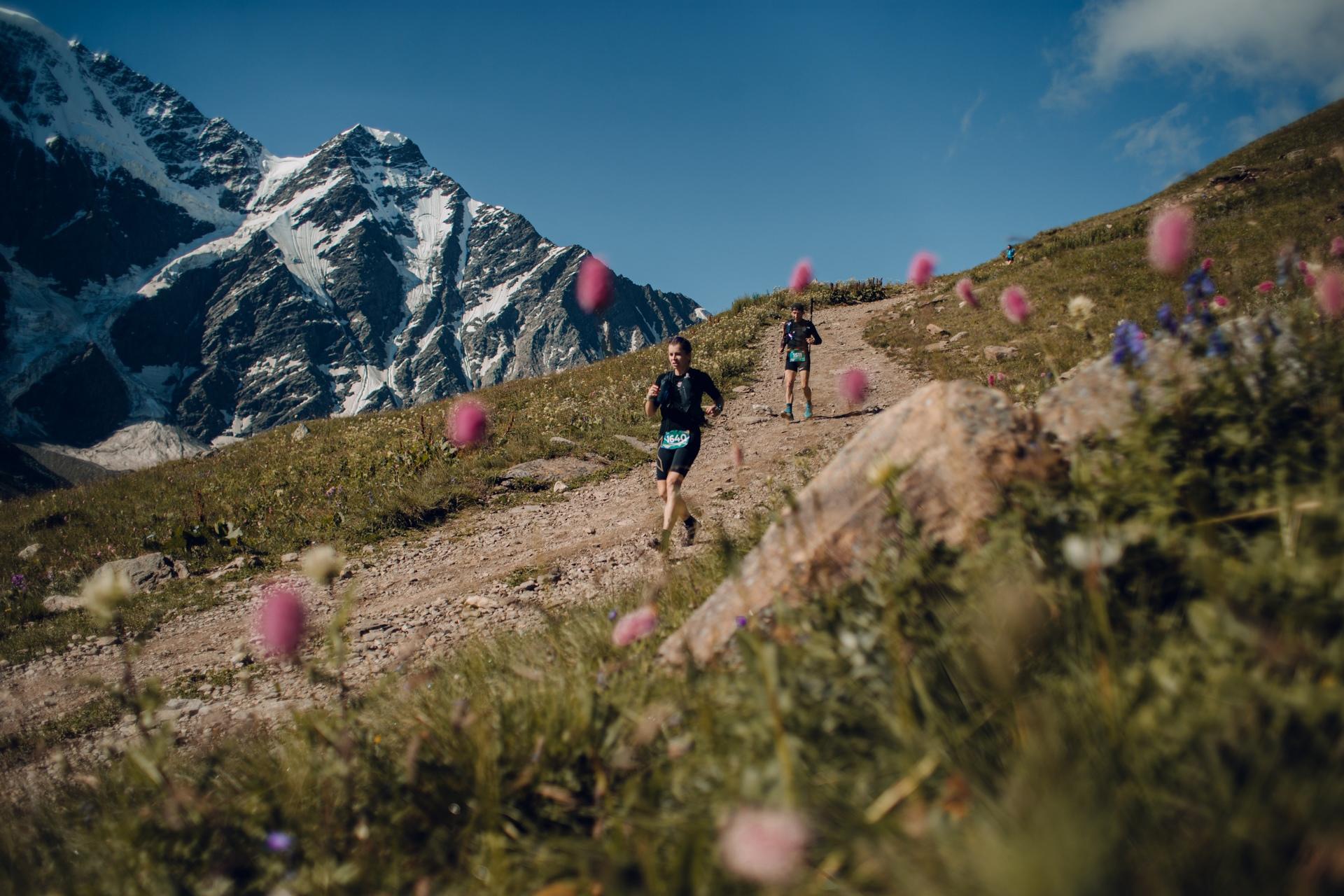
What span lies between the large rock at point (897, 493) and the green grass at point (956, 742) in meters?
0.17

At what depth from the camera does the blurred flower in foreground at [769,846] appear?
4.19 ft

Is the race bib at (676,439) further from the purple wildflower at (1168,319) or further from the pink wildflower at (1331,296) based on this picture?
the pink wildflower at (1331,296)

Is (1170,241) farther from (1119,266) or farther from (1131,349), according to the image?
(1119,266)

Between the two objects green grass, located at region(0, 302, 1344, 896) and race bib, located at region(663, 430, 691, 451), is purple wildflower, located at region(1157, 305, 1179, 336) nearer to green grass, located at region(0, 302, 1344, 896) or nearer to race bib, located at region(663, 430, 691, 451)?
green grass, located at region(0, 302, 1344, 896)

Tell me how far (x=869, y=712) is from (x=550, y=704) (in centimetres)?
122

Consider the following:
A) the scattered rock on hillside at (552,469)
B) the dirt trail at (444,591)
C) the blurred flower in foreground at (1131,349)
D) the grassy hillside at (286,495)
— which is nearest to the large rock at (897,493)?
the blurred flower in foreground at (1131,349)

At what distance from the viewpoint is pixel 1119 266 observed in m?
18.5

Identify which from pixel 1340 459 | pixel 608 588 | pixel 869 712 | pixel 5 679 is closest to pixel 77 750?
pixel 5 679

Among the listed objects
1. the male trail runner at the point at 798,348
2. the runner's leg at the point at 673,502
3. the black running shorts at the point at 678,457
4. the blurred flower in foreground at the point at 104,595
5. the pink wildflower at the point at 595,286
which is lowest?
the runner's leg at the point at 673,502

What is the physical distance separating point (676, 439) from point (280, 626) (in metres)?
5.14

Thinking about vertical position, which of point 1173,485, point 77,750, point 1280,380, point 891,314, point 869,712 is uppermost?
point 891,314

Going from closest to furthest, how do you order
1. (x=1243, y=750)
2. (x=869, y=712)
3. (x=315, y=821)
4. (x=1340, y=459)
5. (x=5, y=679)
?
(x=1243, y=750), (x=869, y=712), (x=1340, y=459), (x=315, y=821), (x=5, y=679)

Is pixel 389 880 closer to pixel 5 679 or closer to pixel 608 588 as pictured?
pixel 608 588

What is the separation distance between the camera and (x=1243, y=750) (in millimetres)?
1303
